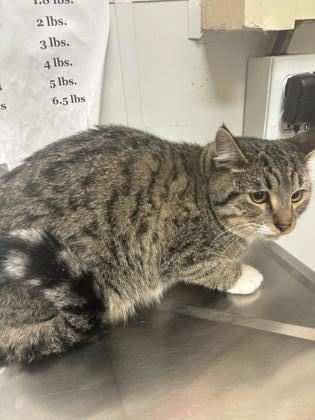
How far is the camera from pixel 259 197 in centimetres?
73

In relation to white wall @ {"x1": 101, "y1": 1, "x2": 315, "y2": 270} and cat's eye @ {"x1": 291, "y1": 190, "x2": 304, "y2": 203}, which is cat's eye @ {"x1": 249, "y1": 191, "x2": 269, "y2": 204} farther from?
white wall @ {"x1": 101, "y1": 1, "x2": 315, "y2": 270}

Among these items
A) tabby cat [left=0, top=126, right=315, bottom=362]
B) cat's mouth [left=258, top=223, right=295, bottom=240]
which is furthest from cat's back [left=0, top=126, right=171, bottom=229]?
cat's mouth [left=258, top=223, right=295, bottom=240]

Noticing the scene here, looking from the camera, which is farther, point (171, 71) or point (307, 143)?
point (171, 71)

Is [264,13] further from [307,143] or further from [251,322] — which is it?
[251,322]

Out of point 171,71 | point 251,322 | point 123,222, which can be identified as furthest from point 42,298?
point 171,71

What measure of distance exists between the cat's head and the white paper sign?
40cm

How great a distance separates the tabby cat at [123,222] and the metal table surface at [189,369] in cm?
4

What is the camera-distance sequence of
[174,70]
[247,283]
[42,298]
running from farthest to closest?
[174,70] → [247,283] → [42,298]

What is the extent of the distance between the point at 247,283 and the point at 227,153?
12.2 inches

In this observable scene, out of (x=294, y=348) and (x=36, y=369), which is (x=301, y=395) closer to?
(x=294, y=348)

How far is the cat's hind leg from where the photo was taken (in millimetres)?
586

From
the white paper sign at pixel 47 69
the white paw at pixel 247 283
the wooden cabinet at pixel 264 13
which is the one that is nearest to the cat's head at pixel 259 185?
the white paw at pixel 247 283

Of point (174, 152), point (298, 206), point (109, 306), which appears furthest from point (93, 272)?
point (298, 206)

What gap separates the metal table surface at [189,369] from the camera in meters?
0.57
